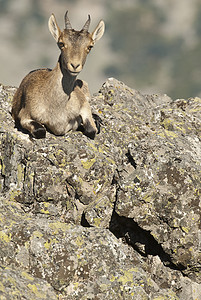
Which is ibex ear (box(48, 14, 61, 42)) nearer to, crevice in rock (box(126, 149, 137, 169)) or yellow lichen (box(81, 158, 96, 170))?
yellow lichen (box(81, 158, 96, 170))

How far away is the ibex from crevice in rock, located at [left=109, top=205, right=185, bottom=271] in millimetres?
3670

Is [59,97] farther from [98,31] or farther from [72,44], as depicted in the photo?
[98,31]

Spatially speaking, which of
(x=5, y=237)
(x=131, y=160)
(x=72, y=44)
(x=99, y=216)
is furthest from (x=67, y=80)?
(x=5, y=237)

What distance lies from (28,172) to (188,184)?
475 centimetres

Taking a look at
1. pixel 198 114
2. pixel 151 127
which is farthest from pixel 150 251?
pixel 198 114

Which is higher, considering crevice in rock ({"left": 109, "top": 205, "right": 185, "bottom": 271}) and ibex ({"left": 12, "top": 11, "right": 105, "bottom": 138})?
ibex ({"left": 12, "top": 11, "right": 105, "bottom": 138})

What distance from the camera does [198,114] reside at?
16141mm

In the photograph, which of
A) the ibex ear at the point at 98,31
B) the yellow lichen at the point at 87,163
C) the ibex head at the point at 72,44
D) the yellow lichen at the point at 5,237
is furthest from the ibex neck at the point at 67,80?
the yellow lichen at the point at 5,237

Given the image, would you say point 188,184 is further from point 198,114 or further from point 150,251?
point 198,114

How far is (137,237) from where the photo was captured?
961 cm

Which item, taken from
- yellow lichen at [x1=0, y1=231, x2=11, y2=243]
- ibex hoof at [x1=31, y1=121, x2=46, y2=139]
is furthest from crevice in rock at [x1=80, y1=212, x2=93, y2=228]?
ibex hoof at [x1=31, y1=121, x2=46, y2=139]

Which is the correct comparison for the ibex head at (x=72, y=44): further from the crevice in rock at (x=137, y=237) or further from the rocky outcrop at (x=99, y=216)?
the crevice in rock at (x=137, y=237)

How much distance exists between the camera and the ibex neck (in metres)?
11.6

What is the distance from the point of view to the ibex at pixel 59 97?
420 inches
